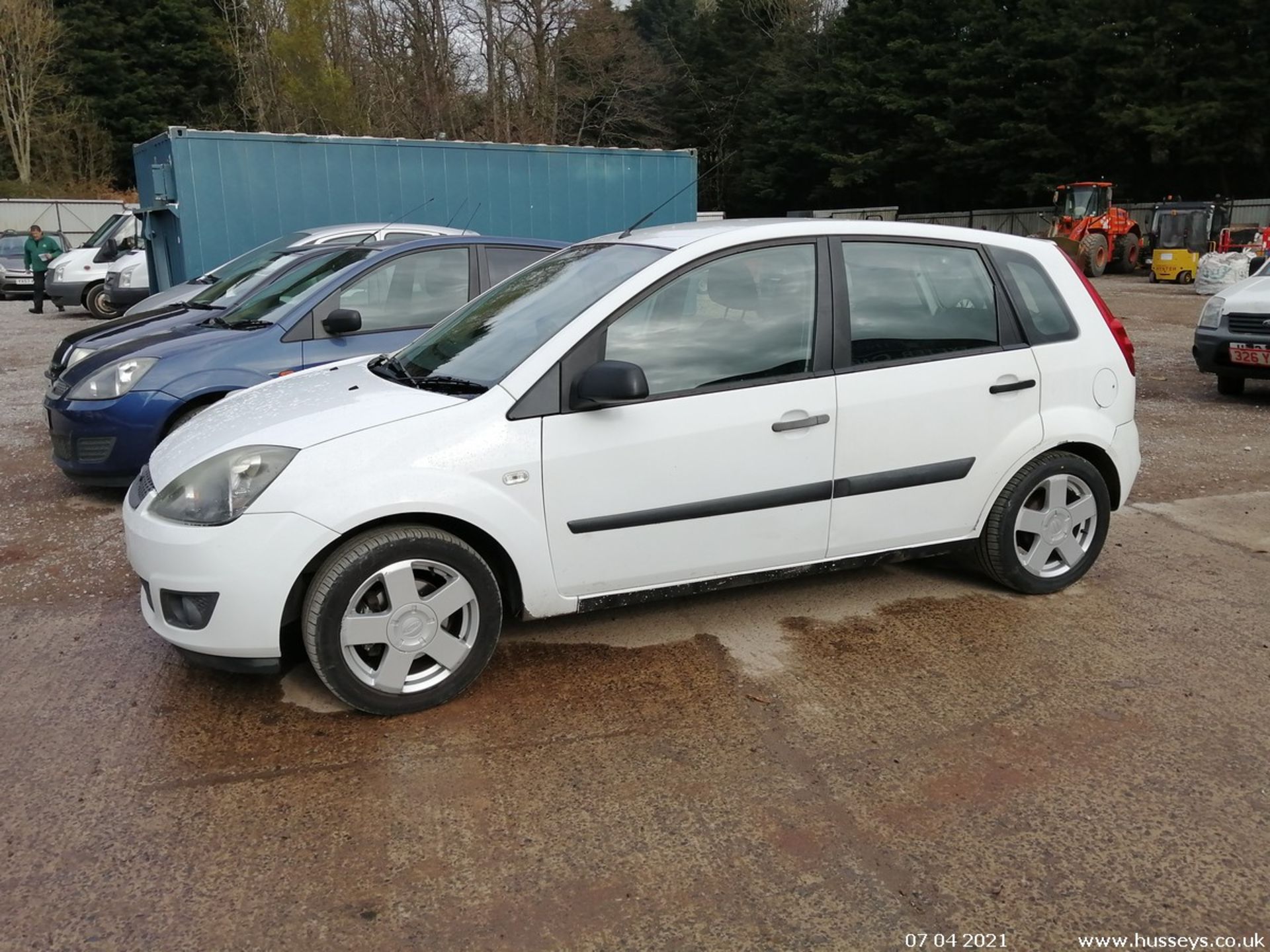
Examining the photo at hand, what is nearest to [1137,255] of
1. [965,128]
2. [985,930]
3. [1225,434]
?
[965,128]

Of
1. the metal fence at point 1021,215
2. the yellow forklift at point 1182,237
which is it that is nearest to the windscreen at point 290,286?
the yellow forklift at point 1182,237

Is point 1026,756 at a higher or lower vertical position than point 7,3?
lower

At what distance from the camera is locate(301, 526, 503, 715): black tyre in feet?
11.4

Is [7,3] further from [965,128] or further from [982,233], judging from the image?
[982,233]

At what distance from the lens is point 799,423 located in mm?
3998

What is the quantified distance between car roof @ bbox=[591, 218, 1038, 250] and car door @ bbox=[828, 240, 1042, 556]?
60 millimetres

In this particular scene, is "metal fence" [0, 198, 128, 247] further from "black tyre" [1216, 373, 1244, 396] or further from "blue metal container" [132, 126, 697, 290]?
"black tyre" [1216, 373, 1244, 396]

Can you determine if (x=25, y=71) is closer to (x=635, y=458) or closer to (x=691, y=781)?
(x=635, y=458)

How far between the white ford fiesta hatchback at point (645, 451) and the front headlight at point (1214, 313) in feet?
18.8

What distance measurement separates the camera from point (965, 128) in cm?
4619

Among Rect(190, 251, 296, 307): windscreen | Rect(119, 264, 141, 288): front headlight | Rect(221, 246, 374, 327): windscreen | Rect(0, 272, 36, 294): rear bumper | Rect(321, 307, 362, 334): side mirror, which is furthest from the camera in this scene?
Rect(0, 272, 36, 294): rear bumper

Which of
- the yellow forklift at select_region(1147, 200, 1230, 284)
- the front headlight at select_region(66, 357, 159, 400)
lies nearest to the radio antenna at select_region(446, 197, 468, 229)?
the front headlight at select_region(66, 357, 159, 400)

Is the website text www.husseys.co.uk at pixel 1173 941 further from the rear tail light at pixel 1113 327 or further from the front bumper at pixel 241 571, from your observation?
the rear tail light at pixel 1113 327

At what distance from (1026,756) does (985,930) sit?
0.92 meters
